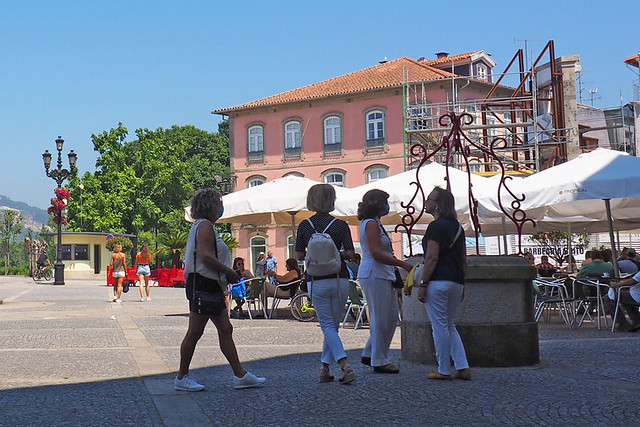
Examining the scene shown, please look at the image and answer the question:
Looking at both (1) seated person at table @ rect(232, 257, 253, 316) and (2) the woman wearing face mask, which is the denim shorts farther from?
(2) the woman wearing face mask

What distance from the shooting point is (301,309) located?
15297mm

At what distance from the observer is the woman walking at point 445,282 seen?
721cm

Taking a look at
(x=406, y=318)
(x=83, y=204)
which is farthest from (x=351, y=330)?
(x=83, y=204)

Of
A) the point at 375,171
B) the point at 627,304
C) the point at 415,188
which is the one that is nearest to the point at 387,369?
the point at 627,304

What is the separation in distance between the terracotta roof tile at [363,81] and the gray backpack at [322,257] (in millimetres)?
39279

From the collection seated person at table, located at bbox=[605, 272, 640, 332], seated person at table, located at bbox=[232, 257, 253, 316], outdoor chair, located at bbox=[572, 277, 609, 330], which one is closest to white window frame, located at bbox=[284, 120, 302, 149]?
seated person at table, located at bbox=[232, 257, 253, 316]

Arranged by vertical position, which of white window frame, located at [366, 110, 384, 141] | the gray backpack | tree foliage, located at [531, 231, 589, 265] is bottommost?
the gray backpack

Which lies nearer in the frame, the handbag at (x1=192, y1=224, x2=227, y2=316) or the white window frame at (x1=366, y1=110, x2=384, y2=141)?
the handbag at (x1=192, y1=224, x2=227, y2=316)

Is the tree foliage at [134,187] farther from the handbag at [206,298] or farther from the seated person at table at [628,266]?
the handbag at [206,298]

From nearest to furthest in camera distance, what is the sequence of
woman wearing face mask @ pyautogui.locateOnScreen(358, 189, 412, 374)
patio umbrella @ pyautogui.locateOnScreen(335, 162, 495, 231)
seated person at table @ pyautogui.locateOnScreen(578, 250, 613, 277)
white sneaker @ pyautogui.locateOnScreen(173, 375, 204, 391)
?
white sneaker @ pyautogui.locateOnScreen(173, 375, 204, 391) < woman wearing face mask @ pyautogui.locateOnScreen(358, 189, 412, 374) < seated person at table @ pyautogui.locateOnScreen(578, 250, 613, 277) < patio umbrella @ pyautogui.locateOnScreen(335, 162, 495, 231)

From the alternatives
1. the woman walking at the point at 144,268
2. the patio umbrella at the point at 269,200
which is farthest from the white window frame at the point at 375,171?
the patio umbrella at the point at 269,200

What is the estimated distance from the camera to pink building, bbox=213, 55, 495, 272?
154 feet

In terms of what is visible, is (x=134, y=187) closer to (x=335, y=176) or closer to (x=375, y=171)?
(x=335, y=176)

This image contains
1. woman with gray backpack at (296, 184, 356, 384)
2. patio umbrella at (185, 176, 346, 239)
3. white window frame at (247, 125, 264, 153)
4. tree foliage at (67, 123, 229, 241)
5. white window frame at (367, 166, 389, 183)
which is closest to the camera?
woman with gray backpack at (296, 184, 356, 384)
